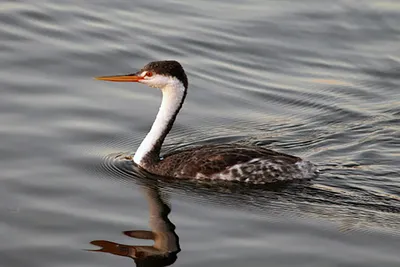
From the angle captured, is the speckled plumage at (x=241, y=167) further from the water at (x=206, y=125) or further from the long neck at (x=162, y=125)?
the long neck at (x=162, y=125)

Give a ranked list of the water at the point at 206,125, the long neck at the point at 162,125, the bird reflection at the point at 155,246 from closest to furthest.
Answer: the bird reflection at the point at 155,246 → the water at the point at 206,125 → the long neck at the point at 162,125

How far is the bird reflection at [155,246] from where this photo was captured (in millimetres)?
10281

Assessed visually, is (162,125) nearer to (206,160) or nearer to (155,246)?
(206,160)

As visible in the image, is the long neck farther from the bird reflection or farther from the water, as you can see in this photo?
the bird reflection

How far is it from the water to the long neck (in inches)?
11.3

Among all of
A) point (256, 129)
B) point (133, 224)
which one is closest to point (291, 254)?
point (133, 224)

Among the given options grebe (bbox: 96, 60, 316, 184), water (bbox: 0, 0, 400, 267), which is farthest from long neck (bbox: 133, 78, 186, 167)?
water (bbox: 0, 0, 400, 267)

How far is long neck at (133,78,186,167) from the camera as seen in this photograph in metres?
13.0

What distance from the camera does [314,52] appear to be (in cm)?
1777

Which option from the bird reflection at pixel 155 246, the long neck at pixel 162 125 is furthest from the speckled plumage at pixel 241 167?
the bird reflection at pixel 155 246

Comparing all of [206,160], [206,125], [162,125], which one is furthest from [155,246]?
[206,125]

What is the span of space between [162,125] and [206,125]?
1299 millimetres

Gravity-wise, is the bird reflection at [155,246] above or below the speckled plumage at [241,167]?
below

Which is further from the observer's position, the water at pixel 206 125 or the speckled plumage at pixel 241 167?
the speckled plumage at pixel 241 167
